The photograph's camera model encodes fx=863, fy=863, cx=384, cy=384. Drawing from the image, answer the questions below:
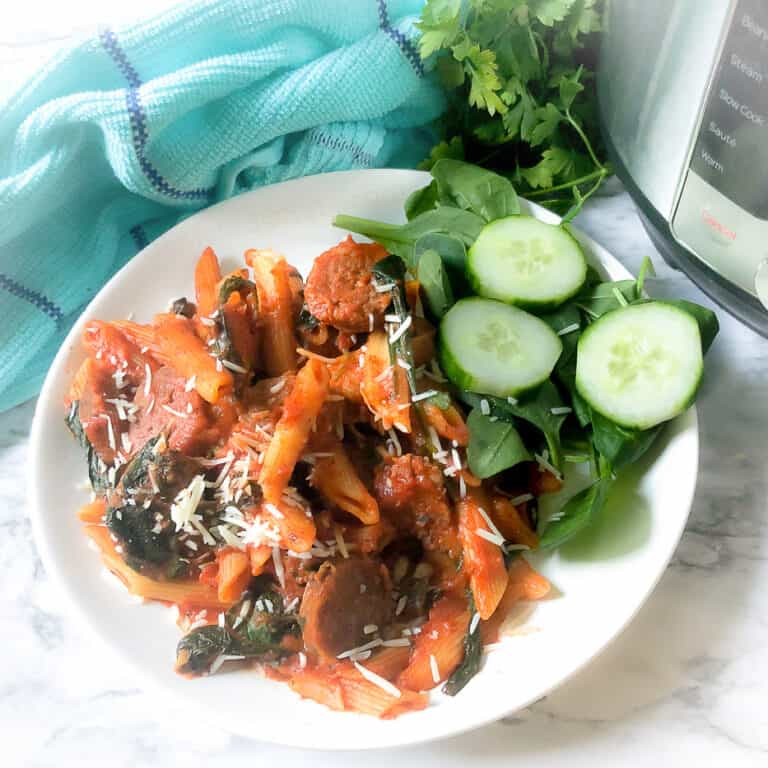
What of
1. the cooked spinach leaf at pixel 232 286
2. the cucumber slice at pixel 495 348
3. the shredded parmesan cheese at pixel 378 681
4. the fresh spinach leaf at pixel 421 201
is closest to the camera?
the shredded parmesan cheese at pixel 378 681

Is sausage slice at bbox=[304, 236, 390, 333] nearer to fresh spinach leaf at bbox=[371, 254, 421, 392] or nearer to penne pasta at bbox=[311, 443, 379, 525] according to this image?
fresh spinach leaf at bbox=[371, 254, 421, 392]

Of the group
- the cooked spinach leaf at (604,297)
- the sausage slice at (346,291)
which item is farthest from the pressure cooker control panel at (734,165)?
the sausage slice at (346,291)

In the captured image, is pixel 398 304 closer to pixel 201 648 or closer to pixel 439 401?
pixel 439 401

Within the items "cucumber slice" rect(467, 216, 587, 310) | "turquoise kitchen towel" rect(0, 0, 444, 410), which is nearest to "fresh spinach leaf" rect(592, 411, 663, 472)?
"cucumber slice" rect(467, 216, 587, 310)

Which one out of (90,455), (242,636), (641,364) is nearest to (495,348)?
(641,364)

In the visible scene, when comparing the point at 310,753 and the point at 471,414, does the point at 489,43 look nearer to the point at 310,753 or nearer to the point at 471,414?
the point at 471,414

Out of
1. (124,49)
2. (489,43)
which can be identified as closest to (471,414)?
(489,43)

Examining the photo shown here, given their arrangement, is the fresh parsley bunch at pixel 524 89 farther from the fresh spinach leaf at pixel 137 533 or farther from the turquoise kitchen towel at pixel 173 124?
the fresh spinach leaf at pixel 137 533
